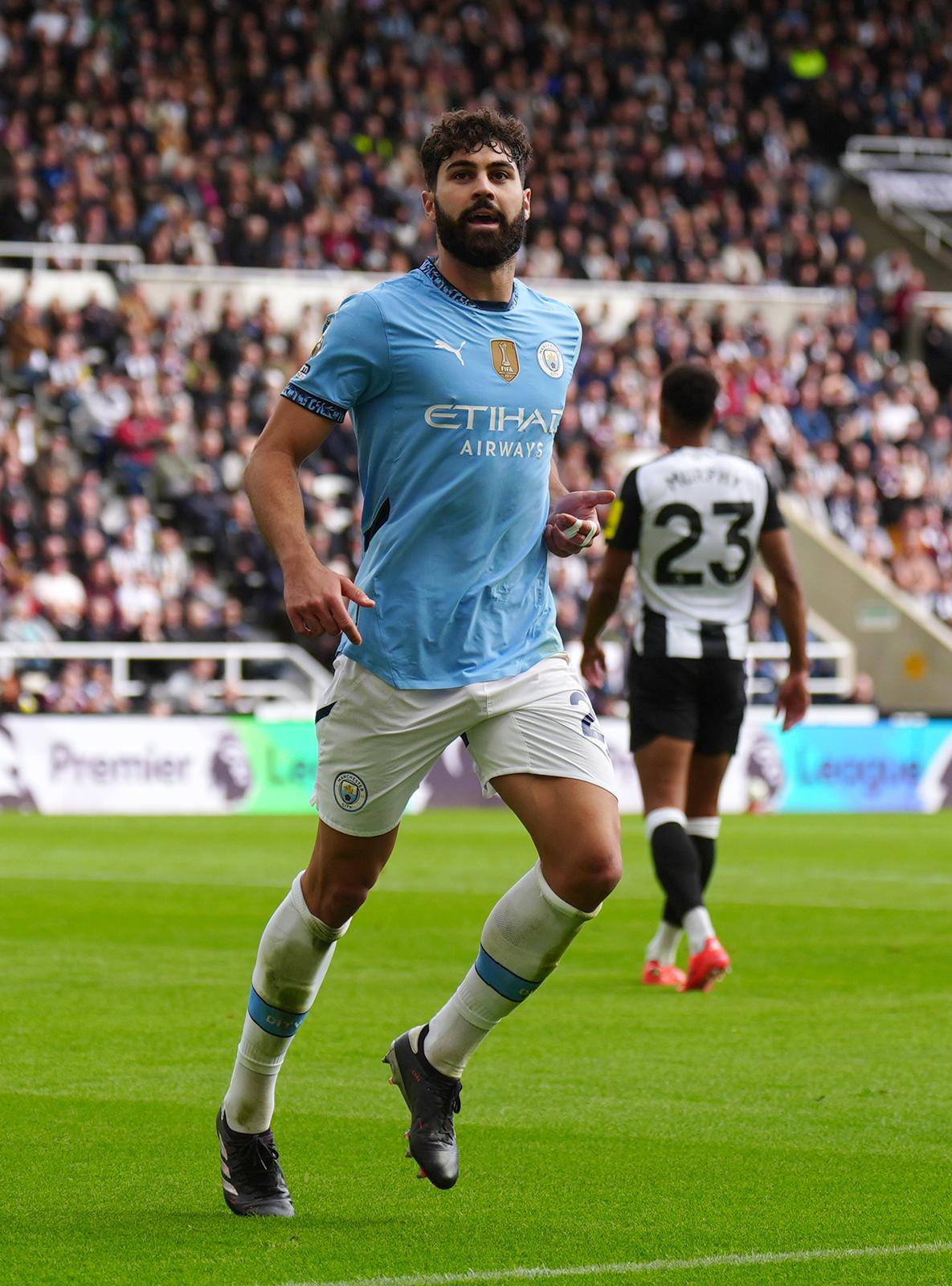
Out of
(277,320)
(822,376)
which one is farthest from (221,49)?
(822,376)

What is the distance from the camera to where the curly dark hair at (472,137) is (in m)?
4.91

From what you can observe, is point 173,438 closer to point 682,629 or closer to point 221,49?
point 221,49

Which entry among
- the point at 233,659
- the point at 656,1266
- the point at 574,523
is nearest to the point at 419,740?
the point at 574,523

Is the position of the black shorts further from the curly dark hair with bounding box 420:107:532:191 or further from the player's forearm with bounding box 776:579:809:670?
the curly dark hair with bounding box 420:107:532:191

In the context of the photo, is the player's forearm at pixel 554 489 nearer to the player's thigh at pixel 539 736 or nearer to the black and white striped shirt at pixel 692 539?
the player's thigh at pixel 539 736

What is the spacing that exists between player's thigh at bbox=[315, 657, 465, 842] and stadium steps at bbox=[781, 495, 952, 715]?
77.3 feet

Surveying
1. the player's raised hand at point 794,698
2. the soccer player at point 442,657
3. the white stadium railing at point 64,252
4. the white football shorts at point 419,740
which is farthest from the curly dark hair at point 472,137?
the white stadium railing at point 64,252

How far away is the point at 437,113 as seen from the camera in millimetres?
31547

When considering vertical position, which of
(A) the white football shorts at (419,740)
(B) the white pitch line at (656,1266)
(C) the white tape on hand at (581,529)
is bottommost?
(B) the white pitch line at (656,1266)

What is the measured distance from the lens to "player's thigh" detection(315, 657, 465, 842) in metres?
4.80

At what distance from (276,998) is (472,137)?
6.58ft

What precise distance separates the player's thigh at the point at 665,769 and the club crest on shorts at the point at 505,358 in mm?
4030

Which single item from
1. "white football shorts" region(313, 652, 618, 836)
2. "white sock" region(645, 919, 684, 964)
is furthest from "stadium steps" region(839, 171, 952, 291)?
"white football shorts" region(313, 652, 618, 836)

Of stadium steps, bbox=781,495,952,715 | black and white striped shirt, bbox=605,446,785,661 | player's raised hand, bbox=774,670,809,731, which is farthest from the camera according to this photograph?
stadium steps, bbox=781,495,952,715
